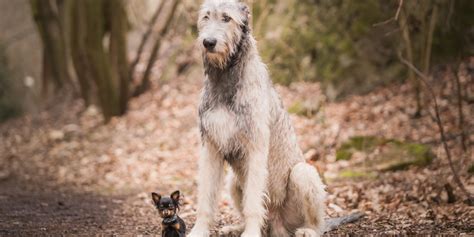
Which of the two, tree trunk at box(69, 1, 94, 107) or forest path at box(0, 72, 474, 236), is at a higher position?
tree trunk at box(69, 1, 94, 107)

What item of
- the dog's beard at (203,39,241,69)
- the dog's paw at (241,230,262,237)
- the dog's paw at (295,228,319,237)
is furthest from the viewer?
the dog's paw at (295,228,319,237)

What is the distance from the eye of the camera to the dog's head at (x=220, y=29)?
4.67 meters

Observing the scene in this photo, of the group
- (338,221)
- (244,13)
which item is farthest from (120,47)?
(244,13)

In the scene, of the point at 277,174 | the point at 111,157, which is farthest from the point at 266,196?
the point at 111,157

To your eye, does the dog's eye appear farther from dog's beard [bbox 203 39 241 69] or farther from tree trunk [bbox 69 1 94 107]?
tree trunk [bbox 69 1 94 107]

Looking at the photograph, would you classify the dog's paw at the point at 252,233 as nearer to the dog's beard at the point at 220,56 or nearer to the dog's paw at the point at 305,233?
the dog's paw at the point at 305,233

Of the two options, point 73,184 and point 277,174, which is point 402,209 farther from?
point 73,184

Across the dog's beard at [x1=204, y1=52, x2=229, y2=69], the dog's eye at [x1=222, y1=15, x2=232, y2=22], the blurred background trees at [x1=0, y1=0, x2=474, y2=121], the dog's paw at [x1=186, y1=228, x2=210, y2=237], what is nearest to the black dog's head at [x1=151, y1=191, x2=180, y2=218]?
the dog's paw at [x1=186, y1=228, x2=210, y2=237]

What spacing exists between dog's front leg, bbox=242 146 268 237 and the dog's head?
0.81m

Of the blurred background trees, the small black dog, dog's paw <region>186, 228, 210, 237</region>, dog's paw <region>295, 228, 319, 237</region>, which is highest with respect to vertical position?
the blurred background trees

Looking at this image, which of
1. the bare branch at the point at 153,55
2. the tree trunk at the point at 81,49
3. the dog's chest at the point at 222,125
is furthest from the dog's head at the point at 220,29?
the bare branch at the point at 153,55

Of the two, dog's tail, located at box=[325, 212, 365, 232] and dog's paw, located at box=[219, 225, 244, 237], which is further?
dog's tail, located at box=[325, 212, 365, 232]

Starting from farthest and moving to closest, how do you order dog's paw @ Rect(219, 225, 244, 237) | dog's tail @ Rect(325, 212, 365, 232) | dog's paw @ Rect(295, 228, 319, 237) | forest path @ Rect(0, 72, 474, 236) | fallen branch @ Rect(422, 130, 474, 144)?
fallen branch @ Rect(422, 130, 474, 144) → forest path @ Rect(0, 72, 474, 236) → dog's tail @ Rect(325, 212, 365, 232) → dog's paw @ Rect(219, 225, 244, 237) → dog's paw @ Rect(295, 228, 319, 237)

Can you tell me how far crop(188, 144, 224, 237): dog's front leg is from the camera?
501 centimetres
